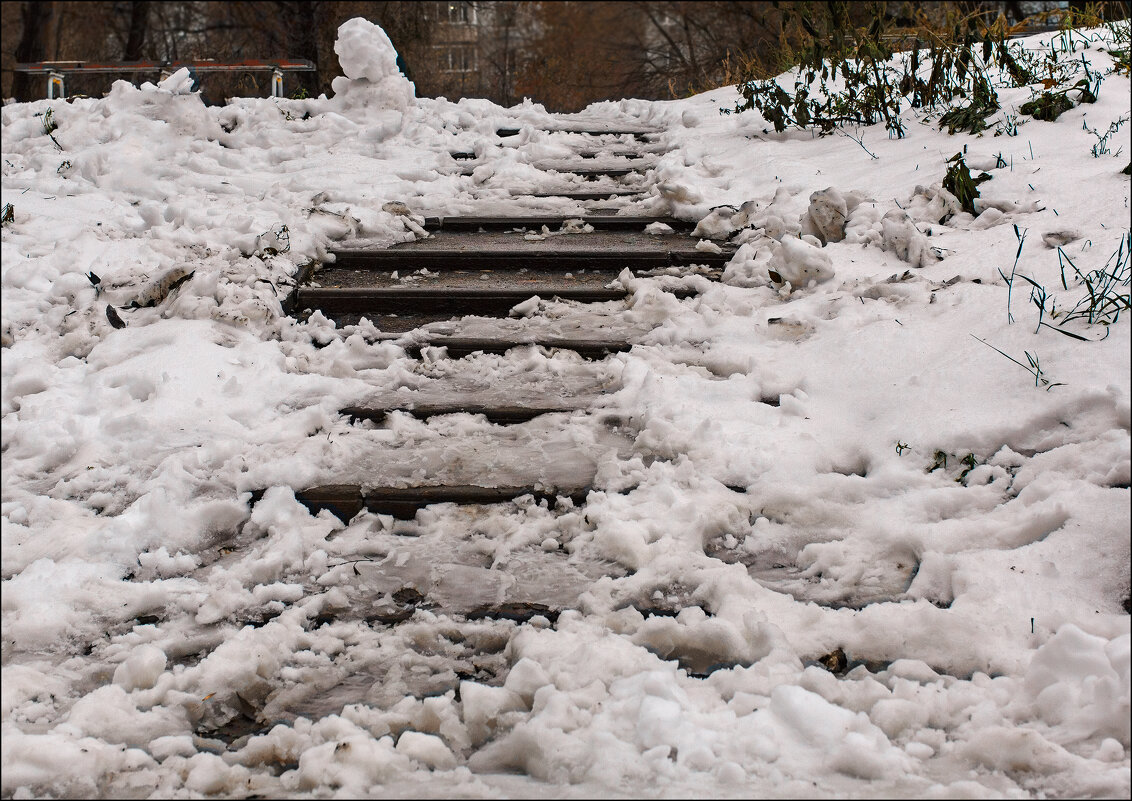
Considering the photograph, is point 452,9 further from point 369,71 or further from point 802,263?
point 802,263

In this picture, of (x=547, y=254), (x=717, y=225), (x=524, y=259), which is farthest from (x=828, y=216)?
(x=524, y=259)

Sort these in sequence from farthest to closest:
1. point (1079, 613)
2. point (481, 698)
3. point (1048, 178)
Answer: point (1048, 178)
point (1079, 613)
point (481, 698)

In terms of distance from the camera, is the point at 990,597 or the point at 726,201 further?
the point at 726,201

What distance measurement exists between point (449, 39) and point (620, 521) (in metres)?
20.7

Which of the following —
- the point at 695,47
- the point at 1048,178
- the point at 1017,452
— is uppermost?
the point at 695,47

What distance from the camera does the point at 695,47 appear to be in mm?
22078

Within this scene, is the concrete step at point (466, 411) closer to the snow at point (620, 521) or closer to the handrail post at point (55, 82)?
the snow at point (620, 521)

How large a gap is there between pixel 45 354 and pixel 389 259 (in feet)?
5.65

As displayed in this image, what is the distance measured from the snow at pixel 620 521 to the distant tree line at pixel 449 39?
350 inches

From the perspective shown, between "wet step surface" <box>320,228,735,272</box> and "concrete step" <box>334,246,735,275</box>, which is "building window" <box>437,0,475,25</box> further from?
"concrete step" <box>334,246,735,275</box>

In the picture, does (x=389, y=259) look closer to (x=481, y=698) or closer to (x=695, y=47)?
(x=481, y=698)

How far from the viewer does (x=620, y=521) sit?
8.96 ft

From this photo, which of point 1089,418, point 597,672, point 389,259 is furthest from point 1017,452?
point 389,259

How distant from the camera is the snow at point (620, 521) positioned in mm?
1890
